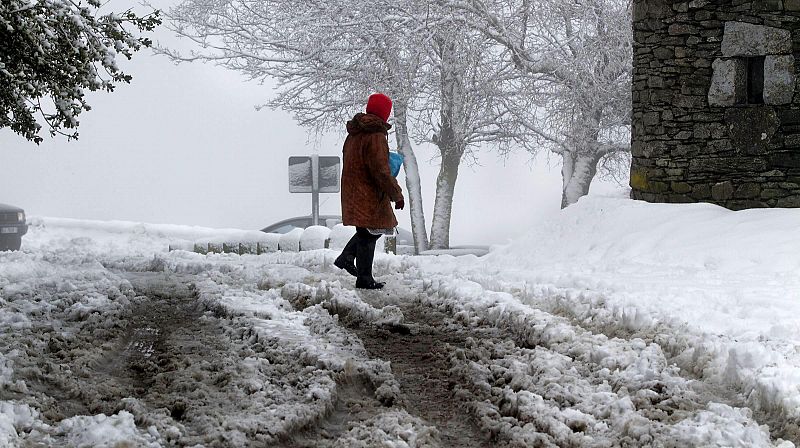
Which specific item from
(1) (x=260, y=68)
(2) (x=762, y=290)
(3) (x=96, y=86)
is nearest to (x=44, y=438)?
(3) (x=96, y=86)

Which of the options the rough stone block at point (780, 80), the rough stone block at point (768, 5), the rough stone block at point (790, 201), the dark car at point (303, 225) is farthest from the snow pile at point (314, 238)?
the dark car at point (303, 225)

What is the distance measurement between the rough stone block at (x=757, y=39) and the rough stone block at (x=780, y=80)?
11 cm

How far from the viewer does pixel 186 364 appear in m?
4.39

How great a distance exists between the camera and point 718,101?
1065 cm

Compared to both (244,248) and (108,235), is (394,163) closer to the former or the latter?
(244,248)

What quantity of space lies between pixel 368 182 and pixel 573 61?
9986 mm

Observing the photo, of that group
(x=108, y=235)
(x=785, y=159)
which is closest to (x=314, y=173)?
(x=785, y=159)

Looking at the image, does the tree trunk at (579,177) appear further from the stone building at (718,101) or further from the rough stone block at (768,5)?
the rough stone block at (768,5)

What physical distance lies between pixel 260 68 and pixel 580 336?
1582 cm

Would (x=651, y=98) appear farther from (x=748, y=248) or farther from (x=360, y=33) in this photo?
(x=360, y=33)

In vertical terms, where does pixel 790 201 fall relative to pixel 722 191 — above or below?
below

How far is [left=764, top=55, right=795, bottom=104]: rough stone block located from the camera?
10.4 m

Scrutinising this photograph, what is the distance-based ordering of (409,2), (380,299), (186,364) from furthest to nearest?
1. (409,2)
2. (380,299)
3. (186,364)

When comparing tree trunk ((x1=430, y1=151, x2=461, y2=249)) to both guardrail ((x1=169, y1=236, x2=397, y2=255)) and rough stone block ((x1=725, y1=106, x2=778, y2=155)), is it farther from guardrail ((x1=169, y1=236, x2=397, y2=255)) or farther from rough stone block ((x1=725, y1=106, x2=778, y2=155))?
rough stone block ((x1=725, y1=106, x2=778, y2=155))
